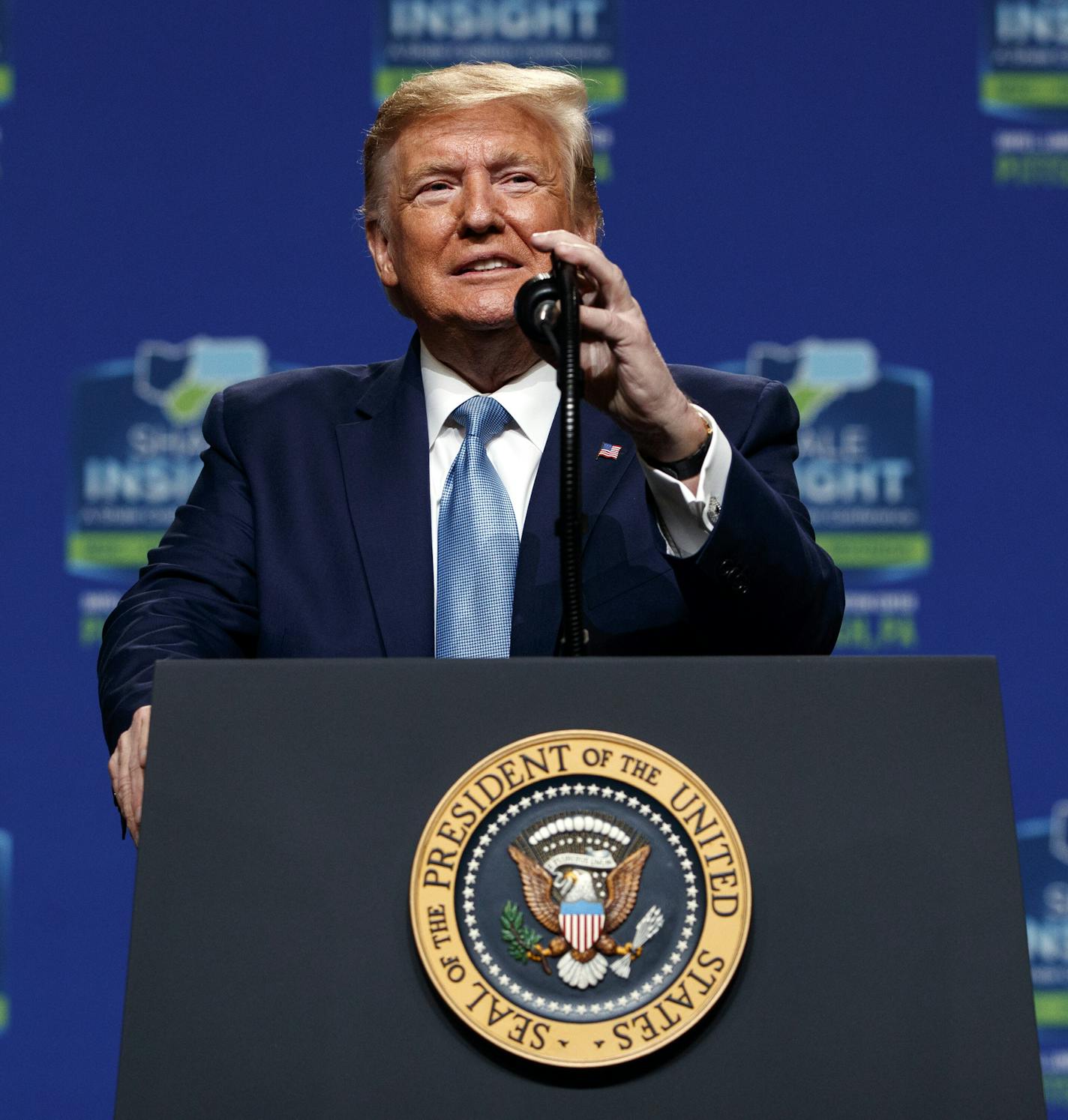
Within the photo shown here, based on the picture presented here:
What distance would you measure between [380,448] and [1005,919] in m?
0.84

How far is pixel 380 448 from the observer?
1.49 metres

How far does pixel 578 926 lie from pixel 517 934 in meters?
0.03

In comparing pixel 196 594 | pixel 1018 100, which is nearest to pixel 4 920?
pixel 196 594

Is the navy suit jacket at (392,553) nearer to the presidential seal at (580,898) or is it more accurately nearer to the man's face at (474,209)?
the man's face at (474,209)

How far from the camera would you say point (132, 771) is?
1.06 meters

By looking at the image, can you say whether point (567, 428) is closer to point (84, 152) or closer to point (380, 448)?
point (380, 448)

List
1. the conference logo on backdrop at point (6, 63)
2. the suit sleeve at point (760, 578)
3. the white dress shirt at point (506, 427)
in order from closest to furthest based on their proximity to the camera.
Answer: the suit sleeve at point (760, 578)
the white dress shirt at point (506, 427)
the conference logo on backdrop at point (6, 63)

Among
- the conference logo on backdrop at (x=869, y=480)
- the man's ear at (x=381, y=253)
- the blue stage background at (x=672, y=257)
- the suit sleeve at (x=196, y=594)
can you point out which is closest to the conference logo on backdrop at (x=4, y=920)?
the blue stage background at (x=672, y=257)

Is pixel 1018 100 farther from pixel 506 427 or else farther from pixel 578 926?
pixel 578 926

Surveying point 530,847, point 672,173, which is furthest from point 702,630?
point 672,173

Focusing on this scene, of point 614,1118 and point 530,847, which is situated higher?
point 530,847

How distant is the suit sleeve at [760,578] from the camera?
111 centimetres

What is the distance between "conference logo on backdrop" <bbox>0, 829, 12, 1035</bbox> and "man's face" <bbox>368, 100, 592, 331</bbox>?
1439 millimetres

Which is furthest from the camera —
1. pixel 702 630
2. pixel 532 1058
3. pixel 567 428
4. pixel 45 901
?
pixel 45 901
